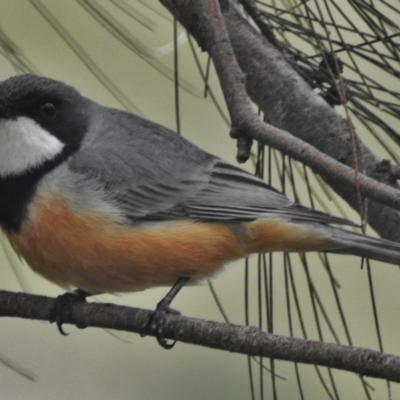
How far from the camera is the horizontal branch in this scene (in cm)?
161

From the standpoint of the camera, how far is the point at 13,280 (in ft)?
11.8

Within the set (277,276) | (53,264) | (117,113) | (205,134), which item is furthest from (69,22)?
(277,276)

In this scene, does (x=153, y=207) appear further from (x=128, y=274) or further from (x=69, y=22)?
(x=69, y=22)

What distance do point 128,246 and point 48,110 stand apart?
22.4 inches

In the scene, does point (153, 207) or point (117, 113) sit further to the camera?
point (117, 113)

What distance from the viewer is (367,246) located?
2.65 meters

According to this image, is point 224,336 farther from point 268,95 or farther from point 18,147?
point 18,147

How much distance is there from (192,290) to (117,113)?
3.07ft

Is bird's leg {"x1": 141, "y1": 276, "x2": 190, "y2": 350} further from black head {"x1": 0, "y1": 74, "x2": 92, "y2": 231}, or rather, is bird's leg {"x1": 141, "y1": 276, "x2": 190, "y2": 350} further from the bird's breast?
black head {"x1": 0, "y1": 74, "x2": 92, "y2": 231}

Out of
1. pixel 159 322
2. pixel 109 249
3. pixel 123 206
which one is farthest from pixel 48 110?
pixel 159 322

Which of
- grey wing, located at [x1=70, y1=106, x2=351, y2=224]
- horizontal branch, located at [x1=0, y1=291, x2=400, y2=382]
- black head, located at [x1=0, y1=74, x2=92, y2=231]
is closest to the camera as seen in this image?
horizontal branch, located at [x1=0, y1=291, x2=400, y2=382]

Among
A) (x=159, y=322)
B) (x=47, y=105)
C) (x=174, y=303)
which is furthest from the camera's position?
(x=174, y=303)

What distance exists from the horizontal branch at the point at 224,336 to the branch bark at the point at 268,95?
42cm

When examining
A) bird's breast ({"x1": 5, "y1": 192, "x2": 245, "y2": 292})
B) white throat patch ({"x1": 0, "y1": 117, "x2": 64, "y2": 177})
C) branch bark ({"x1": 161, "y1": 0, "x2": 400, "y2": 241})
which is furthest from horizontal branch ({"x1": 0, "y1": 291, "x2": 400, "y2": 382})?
white throat patch ({"x1": 0, "y1": 117, "x2": 64, "y2": 177})
